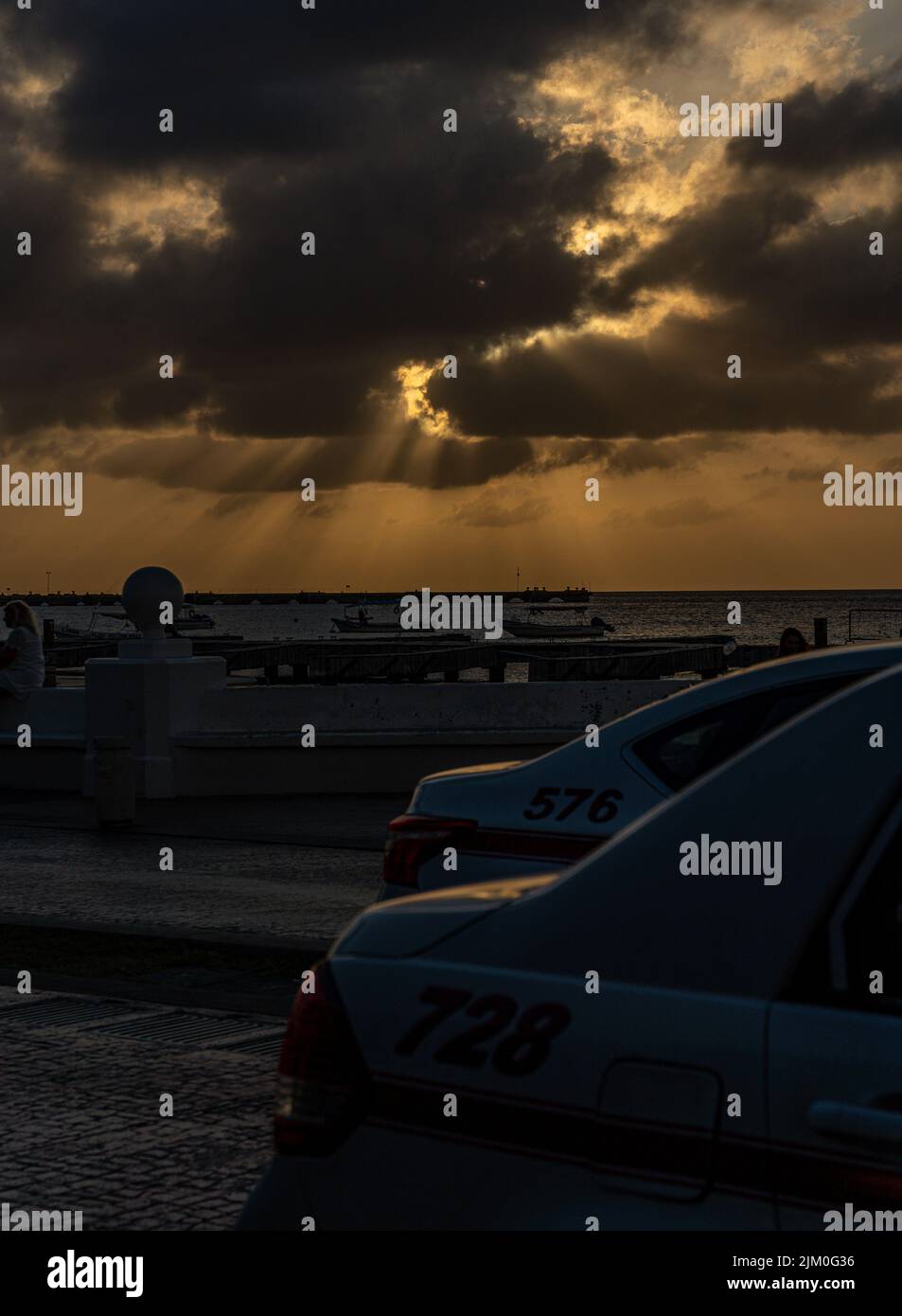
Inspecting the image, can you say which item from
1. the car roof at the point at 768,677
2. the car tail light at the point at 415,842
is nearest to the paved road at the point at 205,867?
the car tail light at the point at 415,842

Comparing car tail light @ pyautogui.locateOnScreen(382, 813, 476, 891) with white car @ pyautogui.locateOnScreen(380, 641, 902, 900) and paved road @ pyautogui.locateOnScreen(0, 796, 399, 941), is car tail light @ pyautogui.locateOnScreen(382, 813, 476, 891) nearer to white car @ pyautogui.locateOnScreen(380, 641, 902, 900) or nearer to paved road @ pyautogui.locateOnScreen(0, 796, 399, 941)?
white car @ pyautogui.locateOnScreen(380, 641, 902, 900)

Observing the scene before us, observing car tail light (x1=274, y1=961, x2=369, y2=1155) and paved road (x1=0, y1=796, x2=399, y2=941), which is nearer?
car tail light (x1=274, y1=961, x2=369, y2=1155)

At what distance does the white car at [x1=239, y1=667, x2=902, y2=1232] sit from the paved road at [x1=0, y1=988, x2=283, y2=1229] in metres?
2.42

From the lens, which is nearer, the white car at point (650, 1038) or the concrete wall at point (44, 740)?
the white car at point (650, 1038)

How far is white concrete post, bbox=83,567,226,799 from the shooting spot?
62.6 feet

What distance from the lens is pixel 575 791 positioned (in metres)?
6.75

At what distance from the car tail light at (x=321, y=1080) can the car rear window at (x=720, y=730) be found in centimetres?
317

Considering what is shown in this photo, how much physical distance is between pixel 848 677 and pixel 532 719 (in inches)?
565

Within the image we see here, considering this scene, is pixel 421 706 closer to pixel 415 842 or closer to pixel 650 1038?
pixel 415 842

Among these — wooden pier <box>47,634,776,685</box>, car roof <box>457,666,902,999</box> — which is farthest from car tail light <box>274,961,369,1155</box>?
wooden pier <box>47,634,776,685</box>

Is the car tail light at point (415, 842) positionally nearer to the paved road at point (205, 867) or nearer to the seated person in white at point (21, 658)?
the paved road at point (205, 867)

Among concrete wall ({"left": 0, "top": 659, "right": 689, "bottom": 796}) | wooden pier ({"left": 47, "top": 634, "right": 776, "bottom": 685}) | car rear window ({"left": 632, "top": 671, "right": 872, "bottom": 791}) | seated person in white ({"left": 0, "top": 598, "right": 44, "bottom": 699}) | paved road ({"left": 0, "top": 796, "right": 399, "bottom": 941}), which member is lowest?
paved road ({"left": 0, "top": 796, "right": 399, "bottom": 941})

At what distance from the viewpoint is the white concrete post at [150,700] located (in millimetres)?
19078

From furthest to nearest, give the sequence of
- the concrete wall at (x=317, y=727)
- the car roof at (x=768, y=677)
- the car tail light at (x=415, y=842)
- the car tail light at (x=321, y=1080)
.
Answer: the concrete wall at (x=317, y=727)
the car tail light at (x=415, y=842)
the car roof at (x=768, y=677)
the car tail light at (x=321, y=1080)
